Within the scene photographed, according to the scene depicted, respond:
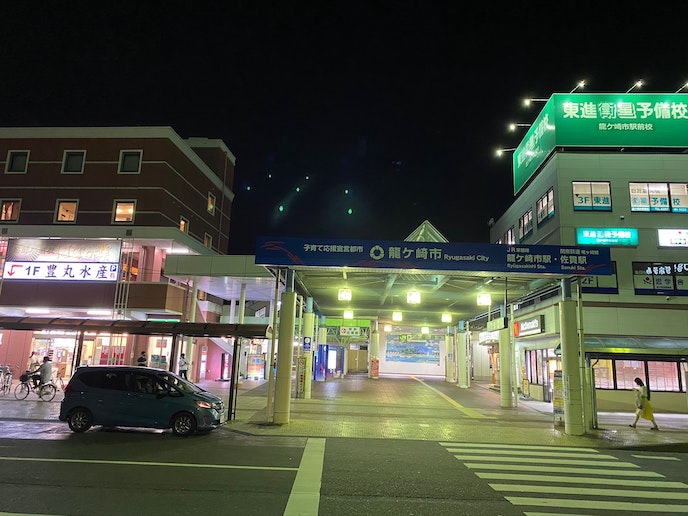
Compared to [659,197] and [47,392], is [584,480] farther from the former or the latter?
[659,197]

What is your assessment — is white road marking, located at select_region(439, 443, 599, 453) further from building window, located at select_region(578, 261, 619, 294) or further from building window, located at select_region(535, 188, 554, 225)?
building window, located at select_region(535, 188, 554, 225)

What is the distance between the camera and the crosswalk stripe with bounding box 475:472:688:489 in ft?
26.2

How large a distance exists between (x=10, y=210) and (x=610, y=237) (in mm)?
31493

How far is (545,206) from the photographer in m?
24.6

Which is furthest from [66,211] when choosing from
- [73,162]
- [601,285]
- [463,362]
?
[601,285]

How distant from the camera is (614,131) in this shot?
2377 cm

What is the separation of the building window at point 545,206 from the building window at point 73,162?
25418mm

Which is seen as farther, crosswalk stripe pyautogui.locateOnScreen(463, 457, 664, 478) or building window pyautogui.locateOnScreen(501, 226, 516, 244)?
building window pyautogui.locateOnScreen(501, 226, 516, 244)

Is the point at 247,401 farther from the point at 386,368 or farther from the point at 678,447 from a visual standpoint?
the point at 386,368

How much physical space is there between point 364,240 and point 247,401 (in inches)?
343

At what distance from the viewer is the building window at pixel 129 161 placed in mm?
26719

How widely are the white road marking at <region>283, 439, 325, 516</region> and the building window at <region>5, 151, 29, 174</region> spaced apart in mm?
26069

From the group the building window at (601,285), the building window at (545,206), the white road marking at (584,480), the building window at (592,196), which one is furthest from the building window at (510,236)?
the white road marking at (584,480)

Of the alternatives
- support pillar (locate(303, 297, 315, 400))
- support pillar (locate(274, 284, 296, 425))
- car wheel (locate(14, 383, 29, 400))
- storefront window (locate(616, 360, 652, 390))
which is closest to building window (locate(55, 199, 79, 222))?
car wheel (locate(14, 383, 29, 400))
